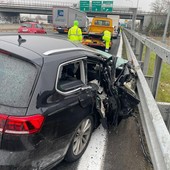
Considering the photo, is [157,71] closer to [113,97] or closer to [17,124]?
[113,97]

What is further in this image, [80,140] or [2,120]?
[80,140]

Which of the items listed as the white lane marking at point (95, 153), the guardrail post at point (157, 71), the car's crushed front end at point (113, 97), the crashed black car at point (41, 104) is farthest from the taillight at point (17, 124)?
the guardrail post at point (157, 71)

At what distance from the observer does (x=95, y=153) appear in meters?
3.35

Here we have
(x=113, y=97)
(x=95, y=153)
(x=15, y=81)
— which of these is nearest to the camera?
(x=15, y=81)

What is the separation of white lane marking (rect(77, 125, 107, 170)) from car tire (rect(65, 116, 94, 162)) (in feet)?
0.36

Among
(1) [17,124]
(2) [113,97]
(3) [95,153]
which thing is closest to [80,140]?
(3) [95,153]

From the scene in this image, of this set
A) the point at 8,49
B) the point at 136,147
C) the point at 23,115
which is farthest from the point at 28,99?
the point at 136,147

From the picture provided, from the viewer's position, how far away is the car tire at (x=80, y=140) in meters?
2.95

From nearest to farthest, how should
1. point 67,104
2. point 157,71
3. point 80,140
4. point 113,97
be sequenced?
point 67,104 → point 80,140 → point 113,97 → point 157,71

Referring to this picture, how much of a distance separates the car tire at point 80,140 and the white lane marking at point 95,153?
108 millimetres

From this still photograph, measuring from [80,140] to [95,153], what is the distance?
40cm

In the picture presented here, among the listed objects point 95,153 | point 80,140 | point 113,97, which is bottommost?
point 95,153

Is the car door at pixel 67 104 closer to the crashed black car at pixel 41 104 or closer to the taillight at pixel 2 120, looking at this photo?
the crashed black car at pixel 41 104

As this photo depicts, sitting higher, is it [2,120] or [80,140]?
[2,120]
